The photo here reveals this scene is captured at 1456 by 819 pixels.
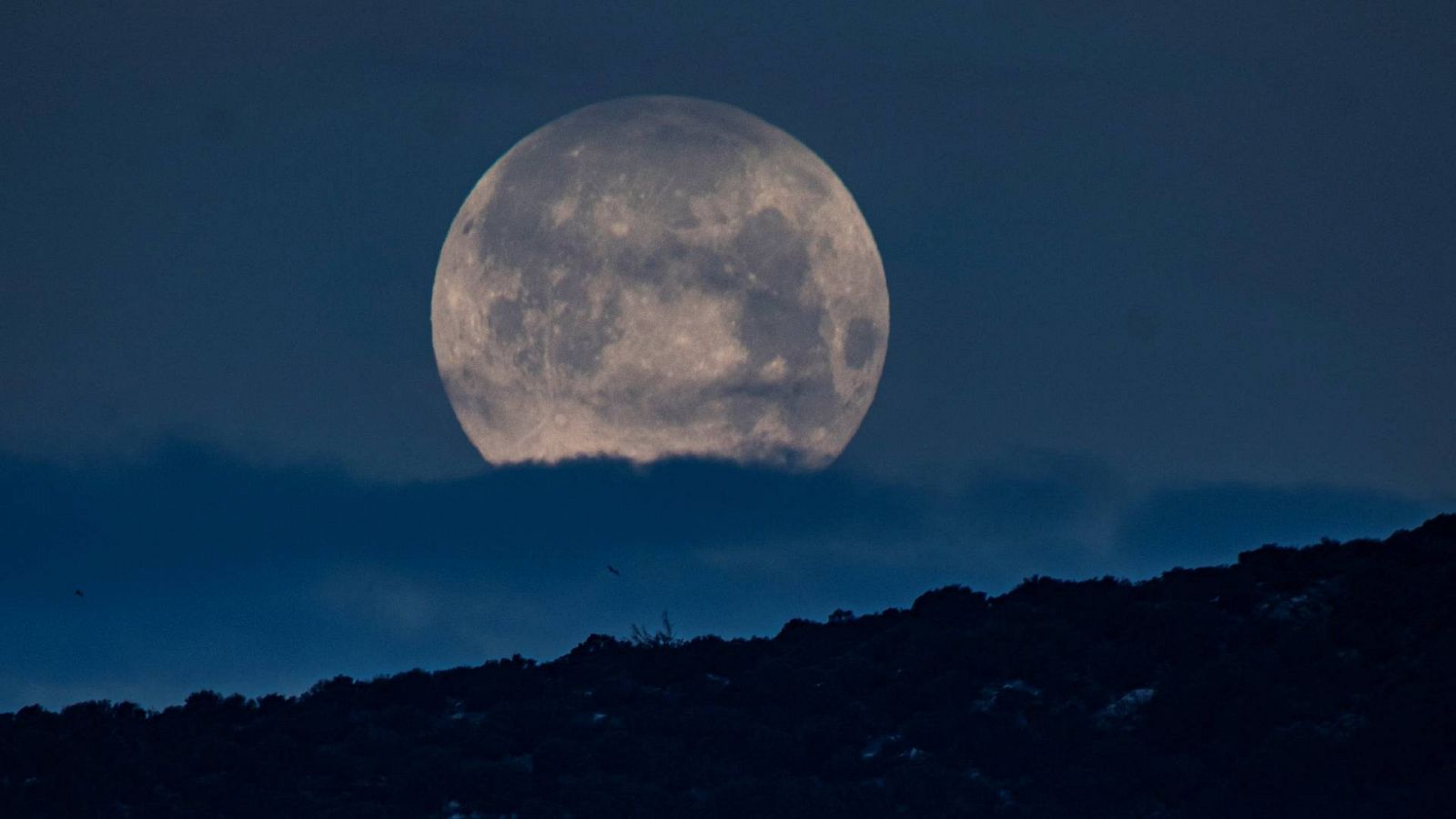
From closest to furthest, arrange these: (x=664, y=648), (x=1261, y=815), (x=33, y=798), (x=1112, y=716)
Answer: (x=1261, y=815), (x=1112, y=716), (x=33, y=798), (x=664, y=648)

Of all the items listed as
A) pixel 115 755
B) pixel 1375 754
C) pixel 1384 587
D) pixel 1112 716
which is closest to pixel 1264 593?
pixel 1384 587

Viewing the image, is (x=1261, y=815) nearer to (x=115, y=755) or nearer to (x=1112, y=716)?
(x=1112, y=716)

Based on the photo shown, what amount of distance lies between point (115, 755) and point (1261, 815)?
3178 centimetres

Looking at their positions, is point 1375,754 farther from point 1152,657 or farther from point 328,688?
point 328,688

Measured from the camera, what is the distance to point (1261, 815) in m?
44.7

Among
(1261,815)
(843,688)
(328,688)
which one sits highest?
(328,688)

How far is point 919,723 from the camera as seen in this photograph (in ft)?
171

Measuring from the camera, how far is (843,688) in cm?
5600

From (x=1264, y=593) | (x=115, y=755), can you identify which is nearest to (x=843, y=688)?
(x=1264, y=593)

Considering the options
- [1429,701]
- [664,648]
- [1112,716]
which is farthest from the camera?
[664,648]

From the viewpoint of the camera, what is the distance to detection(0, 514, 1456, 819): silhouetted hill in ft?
155

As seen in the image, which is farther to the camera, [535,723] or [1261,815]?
[535,723]

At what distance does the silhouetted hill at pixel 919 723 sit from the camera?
1864 inches

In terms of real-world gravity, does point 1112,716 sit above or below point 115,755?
below
